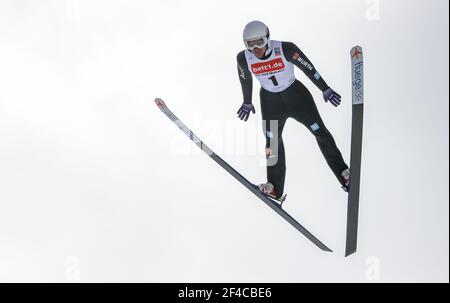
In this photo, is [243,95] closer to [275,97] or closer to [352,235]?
[275,97]

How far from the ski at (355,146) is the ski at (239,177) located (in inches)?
38.0

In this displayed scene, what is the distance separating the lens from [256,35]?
384 inches

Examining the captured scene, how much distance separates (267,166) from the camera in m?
10.8

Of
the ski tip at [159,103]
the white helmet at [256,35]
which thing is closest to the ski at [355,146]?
the white helmet at [256,35]

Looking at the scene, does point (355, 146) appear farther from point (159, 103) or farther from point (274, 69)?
point (159, 103)

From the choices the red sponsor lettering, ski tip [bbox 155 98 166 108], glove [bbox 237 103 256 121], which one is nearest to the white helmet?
the red sponsor lettering

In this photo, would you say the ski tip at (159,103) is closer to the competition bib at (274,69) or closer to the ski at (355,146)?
the competition bib at (274,69)

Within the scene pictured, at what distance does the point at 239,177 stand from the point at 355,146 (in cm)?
203

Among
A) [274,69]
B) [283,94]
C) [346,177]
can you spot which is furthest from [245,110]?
[346,177]

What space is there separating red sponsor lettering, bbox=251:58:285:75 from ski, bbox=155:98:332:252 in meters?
1.69

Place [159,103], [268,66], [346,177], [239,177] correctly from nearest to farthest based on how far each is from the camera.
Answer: [268,66] < [346,177] < [239,177] < [159,103]

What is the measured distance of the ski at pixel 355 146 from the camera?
9.49 metres

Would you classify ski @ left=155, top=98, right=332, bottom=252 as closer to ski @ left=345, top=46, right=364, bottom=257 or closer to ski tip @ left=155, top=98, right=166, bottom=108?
ski tip @ left=155, top=98, right=166, bottom=108

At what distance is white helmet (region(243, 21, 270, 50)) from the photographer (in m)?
9.75
